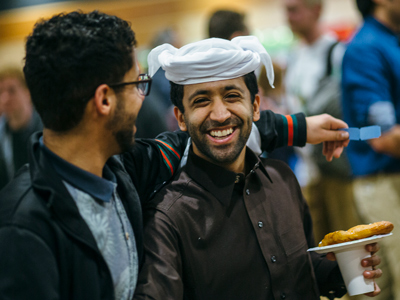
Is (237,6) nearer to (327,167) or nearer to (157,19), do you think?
(157,19)

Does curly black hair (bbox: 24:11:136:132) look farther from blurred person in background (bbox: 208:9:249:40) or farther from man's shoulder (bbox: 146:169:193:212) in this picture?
blurred person in background (bbox: 208:9:249:40)

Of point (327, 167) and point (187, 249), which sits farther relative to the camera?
point (327, 167)

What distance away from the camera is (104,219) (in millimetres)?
1539

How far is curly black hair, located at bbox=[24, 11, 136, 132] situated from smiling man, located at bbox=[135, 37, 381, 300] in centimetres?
35

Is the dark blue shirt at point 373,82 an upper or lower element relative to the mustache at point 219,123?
lower

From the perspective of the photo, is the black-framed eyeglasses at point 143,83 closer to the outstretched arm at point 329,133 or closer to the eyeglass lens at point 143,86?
the eyeglass lens at point 143,86

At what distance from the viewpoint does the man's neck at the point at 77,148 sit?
1519 mm

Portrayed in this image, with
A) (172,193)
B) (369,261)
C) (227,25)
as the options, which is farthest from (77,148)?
(227,25)

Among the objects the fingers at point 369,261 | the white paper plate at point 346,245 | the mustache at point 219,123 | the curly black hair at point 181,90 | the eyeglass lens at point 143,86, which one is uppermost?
the eyeglass lens at point 143,86

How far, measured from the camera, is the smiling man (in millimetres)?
1763

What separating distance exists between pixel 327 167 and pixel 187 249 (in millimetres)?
2468

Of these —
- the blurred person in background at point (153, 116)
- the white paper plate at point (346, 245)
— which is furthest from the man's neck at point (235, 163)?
the blurred person in background at point (153, 116)

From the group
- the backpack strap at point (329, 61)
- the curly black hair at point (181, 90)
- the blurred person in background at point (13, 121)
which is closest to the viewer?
the curly black hair at point (181, 90)

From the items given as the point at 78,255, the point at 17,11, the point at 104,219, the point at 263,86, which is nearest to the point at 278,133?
the point at 104,219
